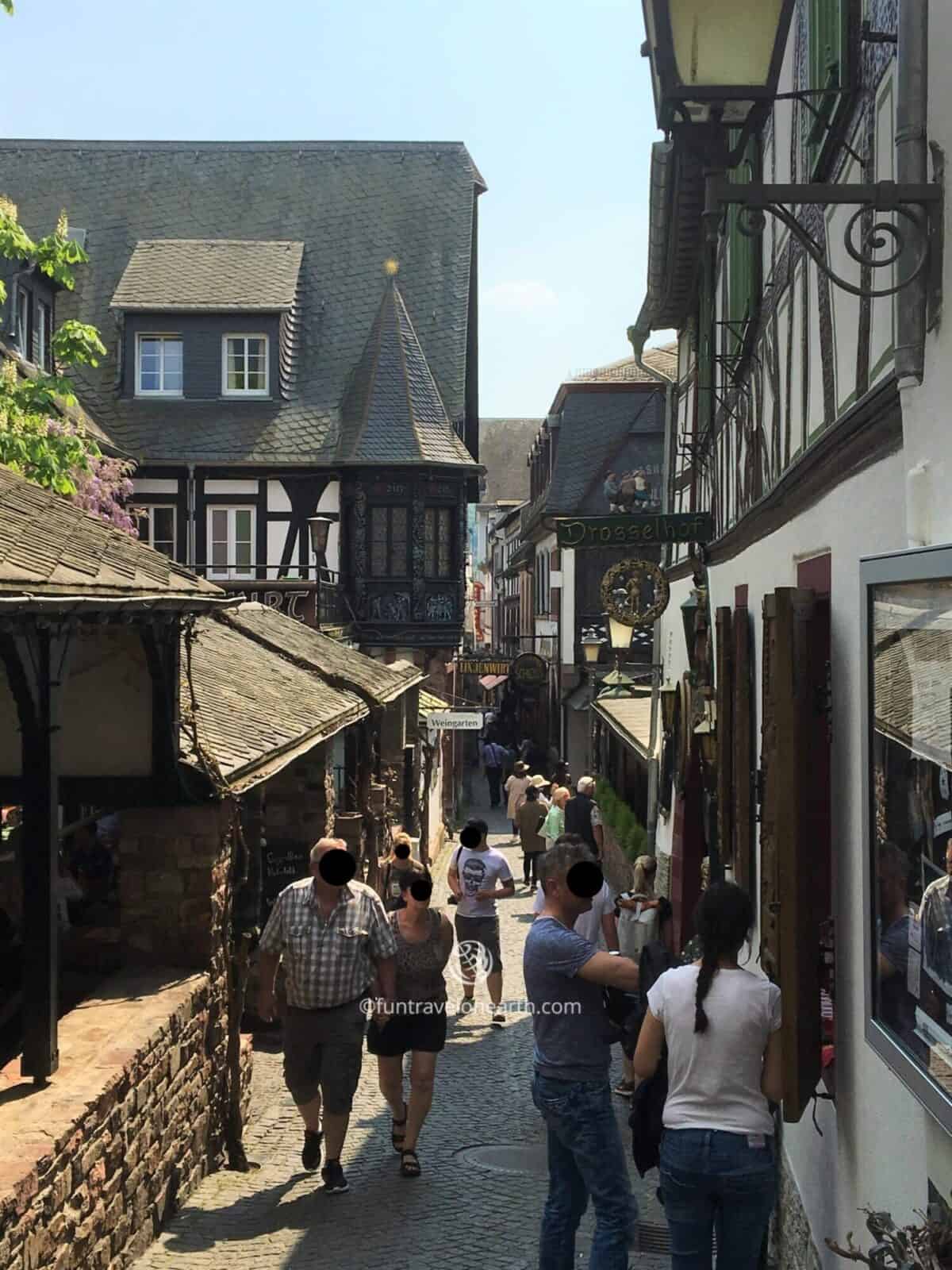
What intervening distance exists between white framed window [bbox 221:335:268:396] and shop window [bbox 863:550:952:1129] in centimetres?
2742

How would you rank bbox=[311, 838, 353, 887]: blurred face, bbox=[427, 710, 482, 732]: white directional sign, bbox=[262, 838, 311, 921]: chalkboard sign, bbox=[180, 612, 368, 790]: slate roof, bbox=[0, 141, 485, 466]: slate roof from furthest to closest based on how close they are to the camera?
bbox=[0, 141, 485, 466]: slate roof → bbox=[427, 710, 482, 732]: white directional sign → bbox=[262, 838, 311, 921]: chalkboard sign → bbox=[180, 612, 368, 790]: slate roof → bbox=[311, 838, 353, 887]: blurred face

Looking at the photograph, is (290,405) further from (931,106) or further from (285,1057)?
(931,106)

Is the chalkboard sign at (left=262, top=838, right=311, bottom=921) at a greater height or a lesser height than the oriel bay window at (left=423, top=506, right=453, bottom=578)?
lesser

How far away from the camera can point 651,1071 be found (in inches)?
194

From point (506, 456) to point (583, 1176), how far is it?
7865 cm

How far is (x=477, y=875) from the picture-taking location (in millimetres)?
10742

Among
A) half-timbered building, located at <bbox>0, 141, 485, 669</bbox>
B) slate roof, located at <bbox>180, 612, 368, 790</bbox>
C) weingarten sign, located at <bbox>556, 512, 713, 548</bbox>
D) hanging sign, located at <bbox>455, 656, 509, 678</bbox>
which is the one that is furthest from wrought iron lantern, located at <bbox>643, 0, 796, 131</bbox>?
hanging sign, located at <bbox>455, 656, 509, 678</bbox>

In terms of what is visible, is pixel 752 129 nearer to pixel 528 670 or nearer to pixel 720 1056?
pixel 720 1056

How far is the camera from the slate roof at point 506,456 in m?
81.0

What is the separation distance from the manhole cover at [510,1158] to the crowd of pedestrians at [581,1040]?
0.31 metres

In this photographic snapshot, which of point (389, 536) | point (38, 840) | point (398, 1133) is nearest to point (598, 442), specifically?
point (389, 536)

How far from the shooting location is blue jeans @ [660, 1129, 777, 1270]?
186 inches

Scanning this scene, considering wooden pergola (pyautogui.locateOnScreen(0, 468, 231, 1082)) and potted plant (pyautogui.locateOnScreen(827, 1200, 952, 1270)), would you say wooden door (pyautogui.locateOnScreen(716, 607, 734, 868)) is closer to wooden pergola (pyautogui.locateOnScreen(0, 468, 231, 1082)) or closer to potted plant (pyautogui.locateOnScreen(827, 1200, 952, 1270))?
wooden pergola (pyautogui.locateOnScreen(0, 468, 231, 1082))

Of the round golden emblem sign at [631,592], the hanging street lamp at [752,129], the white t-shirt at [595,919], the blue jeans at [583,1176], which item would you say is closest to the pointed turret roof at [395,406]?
the round golden emblem sign at [631,592]
